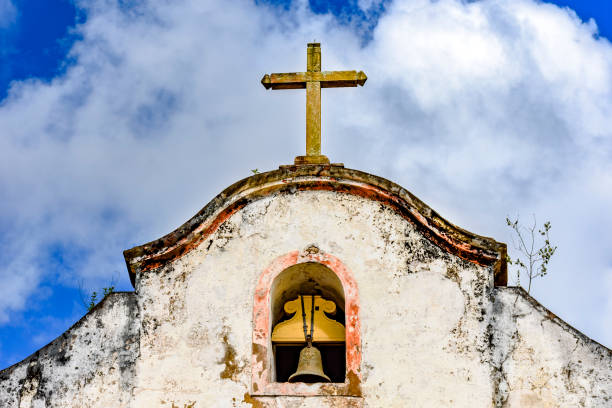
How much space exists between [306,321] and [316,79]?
2004 mm

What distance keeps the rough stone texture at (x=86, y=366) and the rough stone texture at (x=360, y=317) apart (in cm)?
1

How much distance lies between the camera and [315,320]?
8.80m

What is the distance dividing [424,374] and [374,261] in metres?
0.97

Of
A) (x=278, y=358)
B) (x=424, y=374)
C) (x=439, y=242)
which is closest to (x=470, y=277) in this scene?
(x=439, y=242)

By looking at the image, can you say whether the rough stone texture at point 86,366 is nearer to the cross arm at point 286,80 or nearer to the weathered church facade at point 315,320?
the weathered church facade at point 315,320

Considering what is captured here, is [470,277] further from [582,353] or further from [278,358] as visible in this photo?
[278,358]

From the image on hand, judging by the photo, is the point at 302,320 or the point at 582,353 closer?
the point at 582,353

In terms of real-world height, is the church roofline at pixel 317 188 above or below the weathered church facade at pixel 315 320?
above

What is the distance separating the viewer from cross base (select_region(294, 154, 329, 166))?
8.91 m

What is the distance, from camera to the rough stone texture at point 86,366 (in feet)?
26.4

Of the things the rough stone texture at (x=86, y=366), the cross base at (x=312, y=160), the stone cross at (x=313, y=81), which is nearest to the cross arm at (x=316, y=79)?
the stone cross at (x=313, y=81)

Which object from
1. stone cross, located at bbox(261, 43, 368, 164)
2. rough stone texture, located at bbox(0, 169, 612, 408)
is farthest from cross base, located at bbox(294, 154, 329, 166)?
rough stone texture, located at bbox(0, 169, 612, 408)

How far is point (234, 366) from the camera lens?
8.02 meters

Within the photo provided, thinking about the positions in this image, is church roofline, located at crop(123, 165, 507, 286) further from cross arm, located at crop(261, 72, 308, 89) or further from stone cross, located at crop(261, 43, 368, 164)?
cross arm, located at crop(261, 72, 308, 89)
